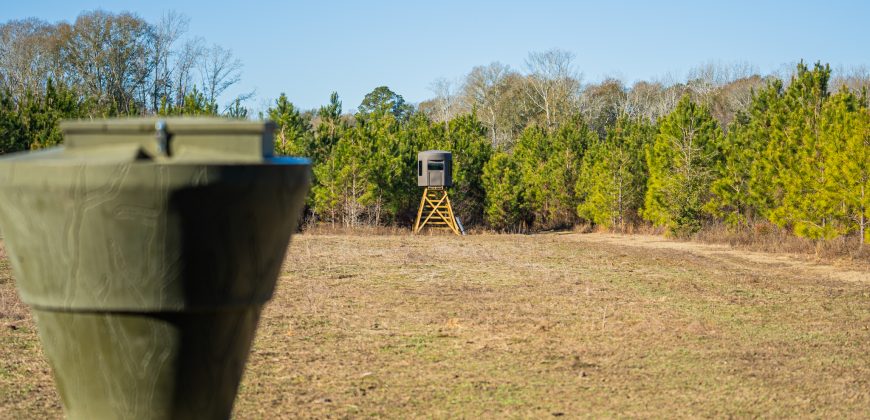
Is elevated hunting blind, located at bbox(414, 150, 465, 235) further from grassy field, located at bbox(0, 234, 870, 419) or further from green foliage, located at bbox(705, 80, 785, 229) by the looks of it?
grassy field, located at bbox(0, 234, 870, 419)

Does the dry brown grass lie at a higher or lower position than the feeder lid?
lower

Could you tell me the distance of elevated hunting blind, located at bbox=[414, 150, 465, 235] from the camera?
2475 centimetres

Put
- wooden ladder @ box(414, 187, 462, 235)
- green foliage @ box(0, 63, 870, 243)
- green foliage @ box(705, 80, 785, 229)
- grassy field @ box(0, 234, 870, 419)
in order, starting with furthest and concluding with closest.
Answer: wooden ladder @ box(414, 187, 462, 235)
green foliage @ box(705, 80, 785, 229)
green foliage @ box(0, 63, 870, 243)
grassy field @ box(0, 234, 870, 419)

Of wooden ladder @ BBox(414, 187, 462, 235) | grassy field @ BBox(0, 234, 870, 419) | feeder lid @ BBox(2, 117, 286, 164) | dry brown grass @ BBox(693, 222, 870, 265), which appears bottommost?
grassy field @ BBox(0, 234, 870, 419)

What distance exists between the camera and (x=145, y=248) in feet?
10.3

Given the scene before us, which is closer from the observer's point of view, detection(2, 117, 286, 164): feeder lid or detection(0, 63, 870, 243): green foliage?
detection(2, 117, 286, 164): feeder lid

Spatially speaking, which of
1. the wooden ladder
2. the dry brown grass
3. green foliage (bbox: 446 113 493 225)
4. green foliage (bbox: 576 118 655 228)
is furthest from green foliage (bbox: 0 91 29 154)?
the dry brown grass

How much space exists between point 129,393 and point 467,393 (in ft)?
10.6

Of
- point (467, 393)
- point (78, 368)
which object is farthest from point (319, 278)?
point (78, 368)

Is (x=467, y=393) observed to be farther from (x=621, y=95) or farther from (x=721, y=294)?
(x=621, y=95)

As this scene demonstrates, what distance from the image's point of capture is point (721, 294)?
11.7m

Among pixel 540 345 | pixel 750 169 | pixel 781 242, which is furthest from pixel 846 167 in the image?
pixel 540 345

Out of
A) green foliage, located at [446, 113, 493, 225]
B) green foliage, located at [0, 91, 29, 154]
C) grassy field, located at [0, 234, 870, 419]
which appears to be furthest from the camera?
green foliage, located at [446, 113, 493, 225]

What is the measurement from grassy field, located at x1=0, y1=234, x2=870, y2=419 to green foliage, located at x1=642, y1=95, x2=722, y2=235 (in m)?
9.12
